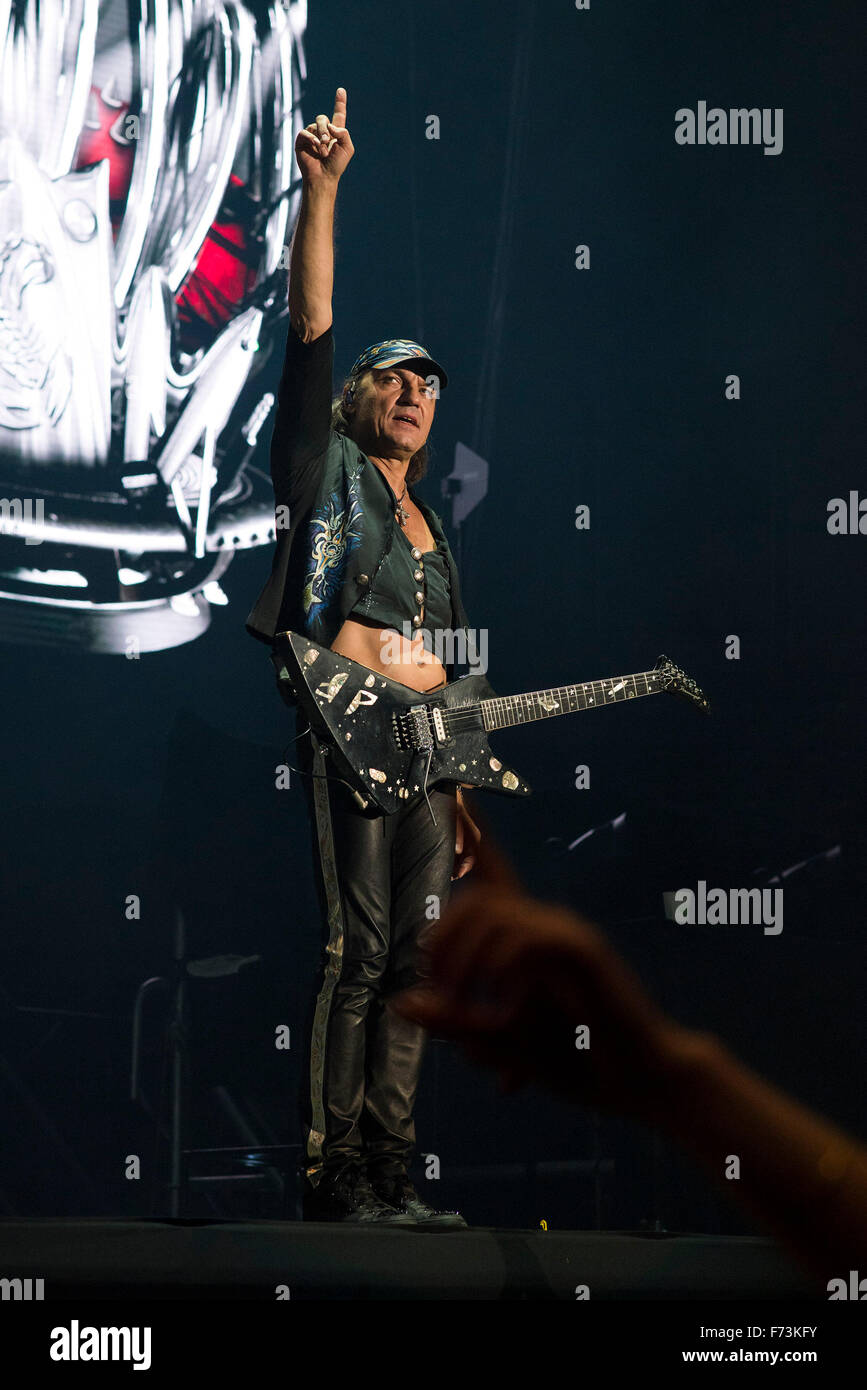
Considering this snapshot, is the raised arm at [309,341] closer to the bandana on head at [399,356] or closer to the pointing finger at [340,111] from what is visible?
the pointing finger at [340,111]

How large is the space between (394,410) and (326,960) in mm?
1232

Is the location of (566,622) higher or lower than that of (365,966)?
higher

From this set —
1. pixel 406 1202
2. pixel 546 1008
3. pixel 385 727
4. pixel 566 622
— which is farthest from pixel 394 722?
pixel 546 1008

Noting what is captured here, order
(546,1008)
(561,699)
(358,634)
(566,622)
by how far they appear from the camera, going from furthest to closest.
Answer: (566,622)
(561,699)
(358,634)
(546,1008)

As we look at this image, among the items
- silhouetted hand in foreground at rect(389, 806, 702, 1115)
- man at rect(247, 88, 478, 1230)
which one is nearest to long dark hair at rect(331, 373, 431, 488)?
man at rect(247, 88, 478, 1230)

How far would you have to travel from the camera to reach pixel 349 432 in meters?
3.04

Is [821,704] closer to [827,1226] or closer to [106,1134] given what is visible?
[106,1134]

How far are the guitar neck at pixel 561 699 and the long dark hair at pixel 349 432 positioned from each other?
2.06 ft

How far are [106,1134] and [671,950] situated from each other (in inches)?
68.2

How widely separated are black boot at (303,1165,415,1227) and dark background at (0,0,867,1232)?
1545 mm

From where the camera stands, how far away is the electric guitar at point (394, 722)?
8.44 feet

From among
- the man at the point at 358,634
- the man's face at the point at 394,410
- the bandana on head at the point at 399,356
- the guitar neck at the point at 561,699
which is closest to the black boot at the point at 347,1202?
the man at the point at 358,634

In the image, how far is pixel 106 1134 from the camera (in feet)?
12.5

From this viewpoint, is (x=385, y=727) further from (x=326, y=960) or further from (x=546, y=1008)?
(x=546, y=1008)
